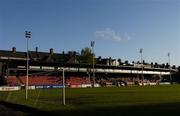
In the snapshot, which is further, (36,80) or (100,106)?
(36,80)

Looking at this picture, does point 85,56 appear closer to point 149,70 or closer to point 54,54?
point 54,54

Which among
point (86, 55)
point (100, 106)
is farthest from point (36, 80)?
point (100, 106)

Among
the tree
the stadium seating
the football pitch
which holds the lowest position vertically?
the football pitch

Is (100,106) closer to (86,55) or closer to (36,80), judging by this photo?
(36,80)

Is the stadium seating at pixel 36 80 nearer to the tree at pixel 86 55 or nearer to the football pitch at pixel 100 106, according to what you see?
the tree at pixel 86 55

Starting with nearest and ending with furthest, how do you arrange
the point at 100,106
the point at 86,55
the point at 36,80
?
the point at 100,106 < the point at 36,80 < the point at 86,55

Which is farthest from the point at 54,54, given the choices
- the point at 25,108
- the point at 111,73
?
the point at 25,108

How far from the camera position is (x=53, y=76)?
4705 inches

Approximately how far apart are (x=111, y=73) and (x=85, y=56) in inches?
666

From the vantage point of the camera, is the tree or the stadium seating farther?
the tree

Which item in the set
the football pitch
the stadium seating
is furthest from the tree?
the football pitch

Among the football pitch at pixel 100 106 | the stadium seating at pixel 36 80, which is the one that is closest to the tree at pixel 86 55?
the stadium seating at pixel 36 80

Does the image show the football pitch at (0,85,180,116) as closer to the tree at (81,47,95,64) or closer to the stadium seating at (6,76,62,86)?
the stadium seating at (6,76,62,86)

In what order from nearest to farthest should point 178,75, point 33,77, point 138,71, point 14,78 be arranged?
point 14,78, point 33,77, point 138,71, point 178,75
